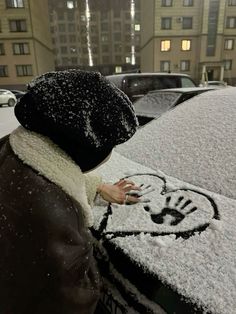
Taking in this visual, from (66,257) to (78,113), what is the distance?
39 centimetres

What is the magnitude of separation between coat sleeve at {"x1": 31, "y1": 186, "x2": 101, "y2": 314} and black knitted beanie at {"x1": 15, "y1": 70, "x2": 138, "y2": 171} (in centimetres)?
17

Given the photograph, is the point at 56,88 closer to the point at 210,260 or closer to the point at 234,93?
the point at 210,260

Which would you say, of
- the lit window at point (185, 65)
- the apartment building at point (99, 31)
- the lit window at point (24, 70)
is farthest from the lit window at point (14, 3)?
the apartment building at point (99, 31)

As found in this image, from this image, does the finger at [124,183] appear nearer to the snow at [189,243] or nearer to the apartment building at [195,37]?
the snow at [189,243]

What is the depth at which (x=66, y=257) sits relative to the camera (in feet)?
2.45

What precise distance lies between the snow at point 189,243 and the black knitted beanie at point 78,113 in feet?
1.28

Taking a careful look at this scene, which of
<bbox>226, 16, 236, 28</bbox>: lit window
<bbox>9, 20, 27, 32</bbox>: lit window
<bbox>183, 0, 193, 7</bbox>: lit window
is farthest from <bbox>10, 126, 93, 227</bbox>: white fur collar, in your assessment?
<bbox>226, 16, 236, 28</bbox>: lit window

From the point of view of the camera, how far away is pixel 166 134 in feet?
6.92

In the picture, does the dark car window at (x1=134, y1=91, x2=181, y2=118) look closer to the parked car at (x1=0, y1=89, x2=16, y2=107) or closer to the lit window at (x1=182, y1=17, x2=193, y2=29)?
the parked car at (x1=0, y1=89, x2=16, y2=107)

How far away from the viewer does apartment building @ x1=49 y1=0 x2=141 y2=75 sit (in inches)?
2007

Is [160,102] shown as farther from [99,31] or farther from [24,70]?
[99,31]

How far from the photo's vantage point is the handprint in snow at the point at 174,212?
3.80 ft

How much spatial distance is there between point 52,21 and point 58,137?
58.5 meters

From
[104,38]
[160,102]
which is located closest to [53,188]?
[160,102]
